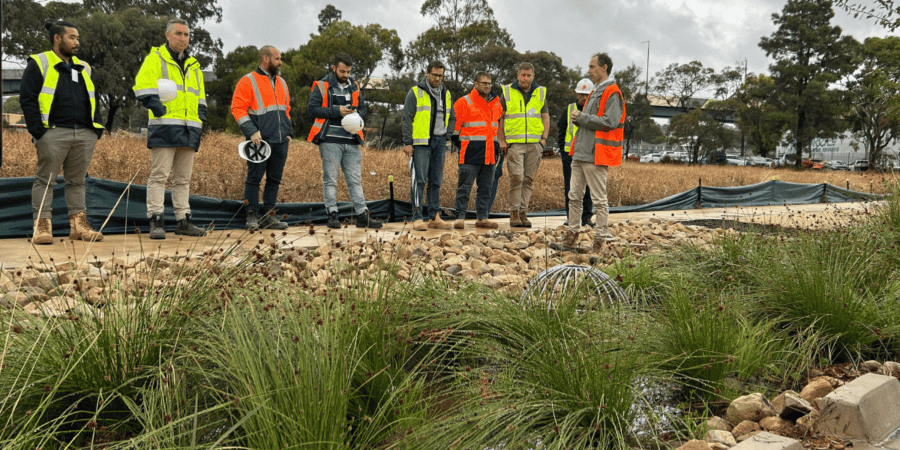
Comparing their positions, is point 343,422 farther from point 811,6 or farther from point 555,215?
point 811,6

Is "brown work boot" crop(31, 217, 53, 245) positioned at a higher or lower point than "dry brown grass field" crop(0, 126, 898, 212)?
lower

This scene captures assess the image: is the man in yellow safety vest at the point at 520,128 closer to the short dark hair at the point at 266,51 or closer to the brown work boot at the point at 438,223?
the brown work boot at the point at 438,223

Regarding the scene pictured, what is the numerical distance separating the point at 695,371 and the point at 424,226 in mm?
4355

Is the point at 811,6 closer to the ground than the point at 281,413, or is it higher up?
higher up

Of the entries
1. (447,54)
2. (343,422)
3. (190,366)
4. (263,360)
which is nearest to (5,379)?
(190,366)

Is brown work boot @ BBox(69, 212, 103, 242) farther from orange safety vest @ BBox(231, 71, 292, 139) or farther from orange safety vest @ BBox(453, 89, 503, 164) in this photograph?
orange safety vest @ BBox(453, 89, 503, 164)

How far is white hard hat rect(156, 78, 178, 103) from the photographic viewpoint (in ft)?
17.3

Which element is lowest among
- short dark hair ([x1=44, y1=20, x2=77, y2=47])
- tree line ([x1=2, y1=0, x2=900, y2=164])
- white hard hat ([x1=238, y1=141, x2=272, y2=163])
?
white hard hat ([x1=238, y1=141, x2=272, y2=163])

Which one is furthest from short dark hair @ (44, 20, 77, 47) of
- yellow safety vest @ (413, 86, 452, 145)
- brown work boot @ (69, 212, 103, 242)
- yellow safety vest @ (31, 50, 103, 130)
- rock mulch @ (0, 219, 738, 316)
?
yellow safety vest @ (413, 86, 452, 145)

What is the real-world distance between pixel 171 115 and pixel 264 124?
0.96 metres

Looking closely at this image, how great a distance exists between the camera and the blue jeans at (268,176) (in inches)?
241

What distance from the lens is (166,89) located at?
17.3ft

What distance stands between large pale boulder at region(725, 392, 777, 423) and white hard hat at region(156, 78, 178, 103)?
492cm

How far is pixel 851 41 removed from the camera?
35938mm
